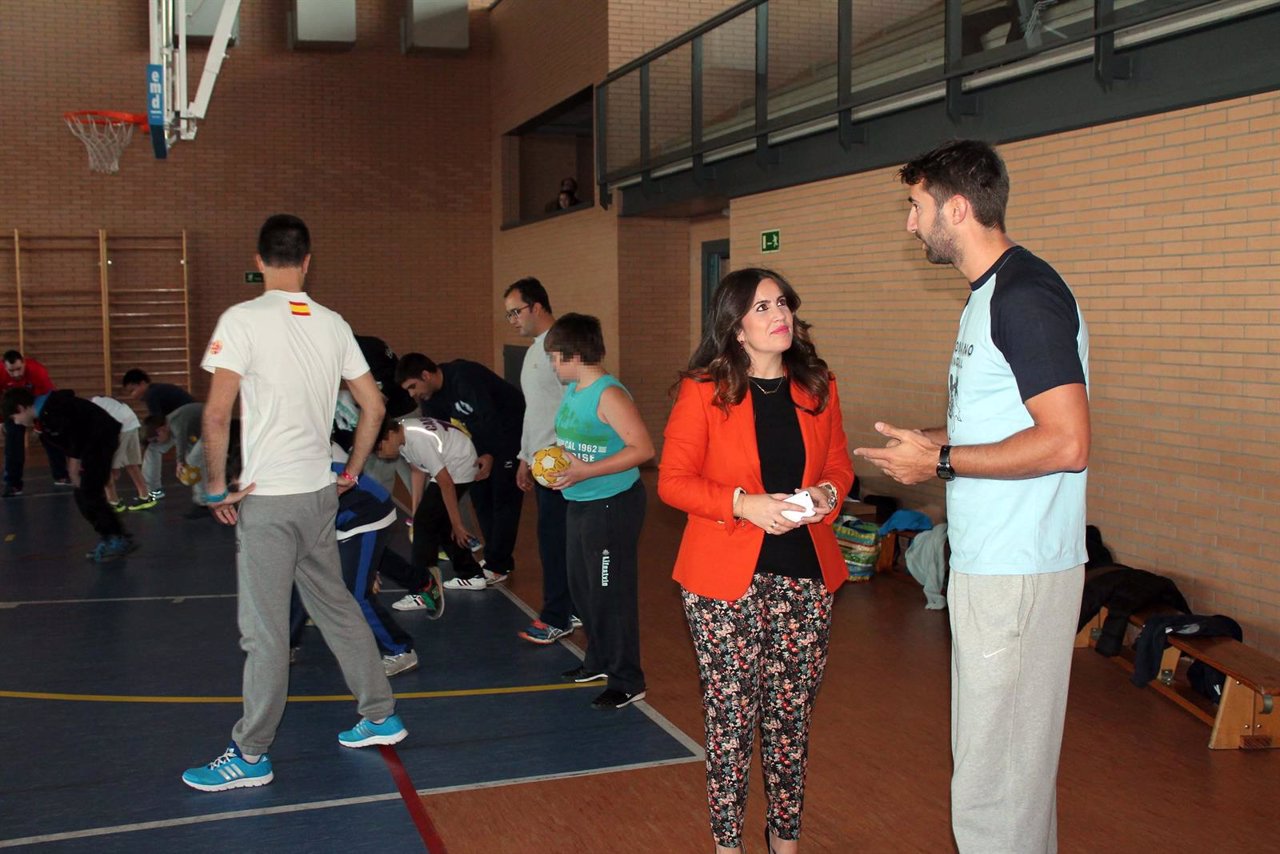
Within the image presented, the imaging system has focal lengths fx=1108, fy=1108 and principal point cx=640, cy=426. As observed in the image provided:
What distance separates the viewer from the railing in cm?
643

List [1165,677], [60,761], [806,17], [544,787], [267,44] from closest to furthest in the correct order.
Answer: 1. [544,787]
2. [60,761]
3. [1165,677]
4. [806,17]
5. [267,44]

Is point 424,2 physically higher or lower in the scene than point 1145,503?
higher

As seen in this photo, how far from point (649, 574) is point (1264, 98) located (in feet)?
16.5

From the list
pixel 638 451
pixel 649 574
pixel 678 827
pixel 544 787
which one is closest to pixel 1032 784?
pixel 678 827

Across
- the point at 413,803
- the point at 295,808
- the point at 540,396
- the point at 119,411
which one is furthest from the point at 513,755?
the point at 119,411

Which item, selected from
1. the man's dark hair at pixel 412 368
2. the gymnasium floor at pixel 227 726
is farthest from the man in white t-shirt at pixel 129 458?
the man's dark hair at pixel 412 368

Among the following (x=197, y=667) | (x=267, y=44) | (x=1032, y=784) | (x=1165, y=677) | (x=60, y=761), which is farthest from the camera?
(x=267, y=44)

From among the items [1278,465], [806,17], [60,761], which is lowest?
[60,761]

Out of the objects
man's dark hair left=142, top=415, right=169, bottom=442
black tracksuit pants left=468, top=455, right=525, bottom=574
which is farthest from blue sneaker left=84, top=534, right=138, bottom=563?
black tracksuit pants left=468, top=455, right=525, bottom=574

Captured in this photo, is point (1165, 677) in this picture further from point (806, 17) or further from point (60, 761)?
point (806, 17)

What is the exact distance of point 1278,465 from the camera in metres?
5.66

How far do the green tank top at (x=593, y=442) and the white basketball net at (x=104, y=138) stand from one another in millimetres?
11583

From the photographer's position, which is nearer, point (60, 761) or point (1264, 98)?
point (60, 761)

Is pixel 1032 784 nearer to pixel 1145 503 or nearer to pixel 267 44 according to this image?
pixel 1145 503
